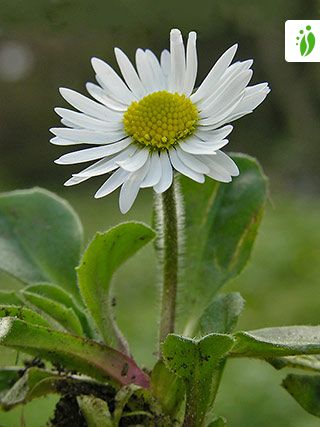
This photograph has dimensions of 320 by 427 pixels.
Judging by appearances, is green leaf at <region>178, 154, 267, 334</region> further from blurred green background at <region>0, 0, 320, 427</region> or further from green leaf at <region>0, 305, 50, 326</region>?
green leaf at <region>0, 305, 50, 326</region>

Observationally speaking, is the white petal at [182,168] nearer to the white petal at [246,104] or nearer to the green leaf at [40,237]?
the white petal at [246,104]

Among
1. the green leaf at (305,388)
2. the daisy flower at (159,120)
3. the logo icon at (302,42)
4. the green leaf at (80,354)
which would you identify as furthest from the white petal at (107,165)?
the logo icon at (302,42)

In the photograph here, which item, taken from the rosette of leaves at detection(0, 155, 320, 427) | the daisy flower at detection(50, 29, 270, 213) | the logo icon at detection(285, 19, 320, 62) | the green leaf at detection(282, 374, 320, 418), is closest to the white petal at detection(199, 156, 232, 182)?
the daisy flower at detection(50, 29, 270, 213)

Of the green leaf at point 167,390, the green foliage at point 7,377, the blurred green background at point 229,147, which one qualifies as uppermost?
the green leaf at point 167,390

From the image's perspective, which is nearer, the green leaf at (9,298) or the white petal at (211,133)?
the white petal at (211,133)

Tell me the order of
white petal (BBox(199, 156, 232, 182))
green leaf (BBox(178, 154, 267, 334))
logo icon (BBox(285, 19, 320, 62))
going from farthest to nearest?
logo icon (BBox(285, 19, 320, 62))
green leaf (BBox(178, 154, 267, 334))
white petal (BBox(199, 156, 232, 182))

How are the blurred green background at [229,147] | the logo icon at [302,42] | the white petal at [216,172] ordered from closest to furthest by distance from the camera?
the white petal at [216,172], the logo icon at [302,42], the blurred green background at [229,147]

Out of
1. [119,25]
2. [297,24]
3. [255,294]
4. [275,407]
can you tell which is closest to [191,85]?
[297,24]
